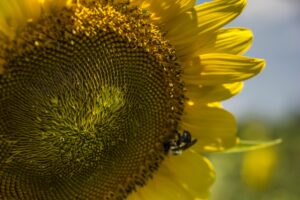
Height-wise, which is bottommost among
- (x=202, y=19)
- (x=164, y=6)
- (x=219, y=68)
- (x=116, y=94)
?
(x=219, y=68)

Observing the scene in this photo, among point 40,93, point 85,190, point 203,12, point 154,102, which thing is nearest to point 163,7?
point 203,12

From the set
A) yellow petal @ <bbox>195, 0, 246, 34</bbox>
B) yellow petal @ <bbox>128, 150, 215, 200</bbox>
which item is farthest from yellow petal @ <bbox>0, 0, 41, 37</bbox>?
yellow petal @ <bbox>128, 150, 215, 200</bbox>

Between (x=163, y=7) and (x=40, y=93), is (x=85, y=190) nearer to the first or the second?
(x=40, y=93)

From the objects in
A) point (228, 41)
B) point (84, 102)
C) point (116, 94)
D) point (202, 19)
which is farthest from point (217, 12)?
point (84, 102)

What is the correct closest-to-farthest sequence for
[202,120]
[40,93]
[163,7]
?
[40,93] < [163,7] < [202,120]

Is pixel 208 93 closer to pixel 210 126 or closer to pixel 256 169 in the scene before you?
pixel 210 126

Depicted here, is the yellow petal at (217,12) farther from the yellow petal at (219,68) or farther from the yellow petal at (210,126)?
the yellow petal at (210,126)

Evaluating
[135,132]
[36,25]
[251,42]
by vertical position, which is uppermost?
[36,25]

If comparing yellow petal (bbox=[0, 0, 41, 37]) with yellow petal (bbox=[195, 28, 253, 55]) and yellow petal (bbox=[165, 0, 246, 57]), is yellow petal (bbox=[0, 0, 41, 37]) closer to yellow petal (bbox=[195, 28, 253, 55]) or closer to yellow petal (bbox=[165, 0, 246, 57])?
yellow petal (bbox=[165, 0, 246, 57])
